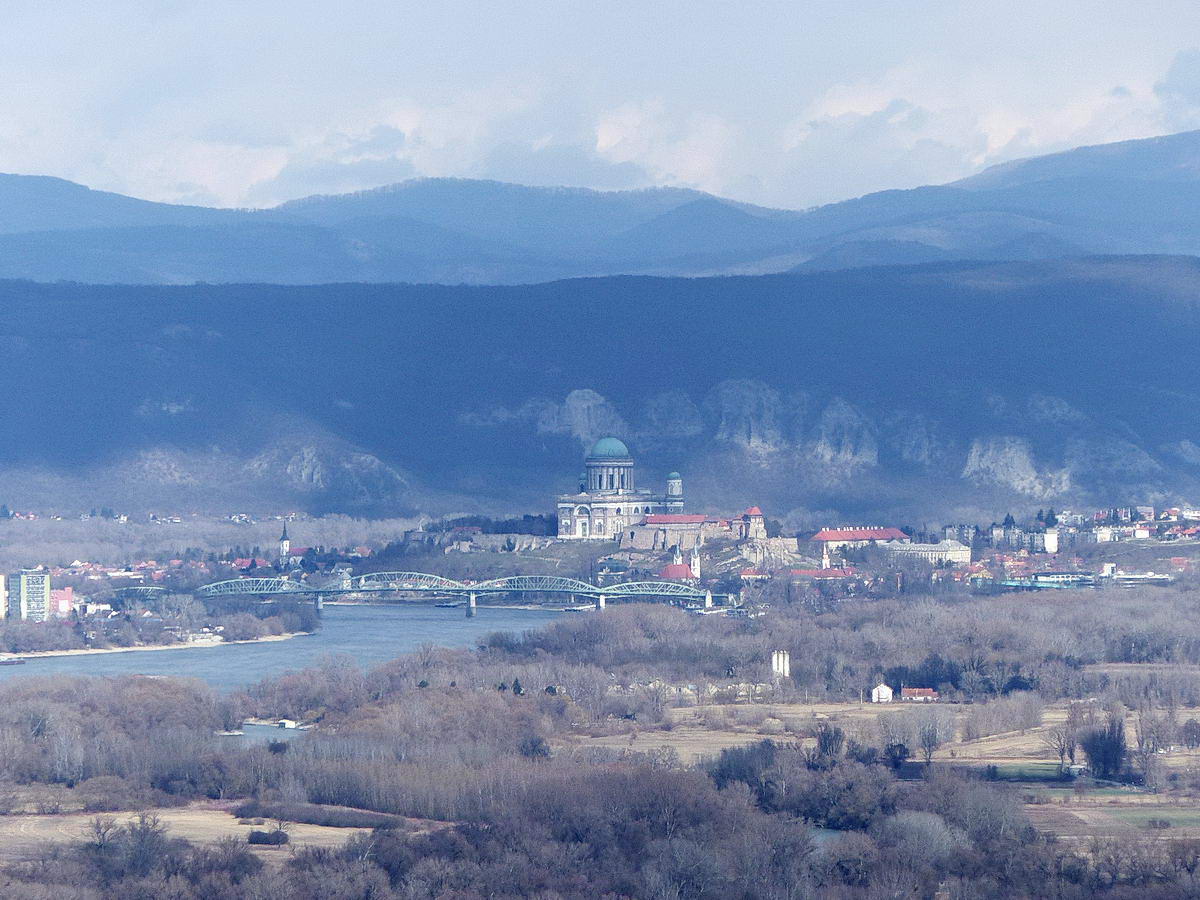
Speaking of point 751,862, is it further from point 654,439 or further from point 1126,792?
point 654,439

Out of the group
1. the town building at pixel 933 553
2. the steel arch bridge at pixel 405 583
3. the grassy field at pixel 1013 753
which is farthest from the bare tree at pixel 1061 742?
the town building at pixel 933 553

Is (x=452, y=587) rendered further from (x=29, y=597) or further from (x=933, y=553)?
(x=933, y=553)

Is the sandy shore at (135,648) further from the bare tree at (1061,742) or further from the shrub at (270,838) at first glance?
the shrub at (270,838)

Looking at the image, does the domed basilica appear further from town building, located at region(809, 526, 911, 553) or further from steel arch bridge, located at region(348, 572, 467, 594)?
steel arch bridge, located at region(348, 572, 467, 594)

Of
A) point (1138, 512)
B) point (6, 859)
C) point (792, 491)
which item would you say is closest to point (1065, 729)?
point (6, 859)

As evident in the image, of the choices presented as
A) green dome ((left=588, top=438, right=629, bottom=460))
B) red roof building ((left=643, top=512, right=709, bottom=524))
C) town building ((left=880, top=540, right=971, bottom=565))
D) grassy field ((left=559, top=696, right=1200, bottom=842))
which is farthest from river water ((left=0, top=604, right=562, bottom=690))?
green dome ((left=588, top=438, right=629, bottom=460))

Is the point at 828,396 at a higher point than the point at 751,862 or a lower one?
higher

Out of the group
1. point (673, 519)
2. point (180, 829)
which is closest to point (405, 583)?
point (673, 519)
